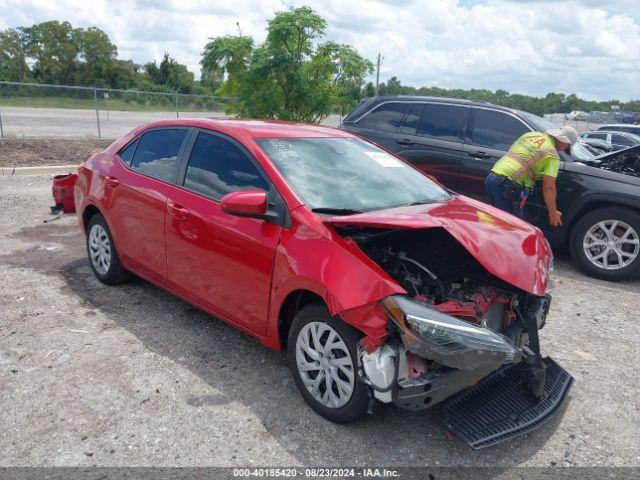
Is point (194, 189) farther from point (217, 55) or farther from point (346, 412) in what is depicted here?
point (217, 55)

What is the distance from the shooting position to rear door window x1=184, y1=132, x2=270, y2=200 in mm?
3716

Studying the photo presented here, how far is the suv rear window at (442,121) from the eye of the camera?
7.26 m

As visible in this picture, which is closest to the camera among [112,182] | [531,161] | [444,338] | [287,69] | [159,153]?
[444,338]

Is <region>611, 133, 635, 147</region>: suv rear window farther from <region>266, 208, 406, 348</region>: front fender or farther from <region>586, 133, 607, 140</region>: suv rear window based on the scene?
<region>266, 208, 406, 348</region>: front fender

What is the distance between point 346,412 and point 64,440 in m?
1.54

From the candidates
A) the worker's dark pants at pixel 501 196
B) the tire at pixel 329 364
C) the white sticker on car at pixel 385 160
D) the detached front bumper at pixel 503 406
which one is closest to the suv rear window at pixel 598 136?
the worker's dark pants at pixel 501 196

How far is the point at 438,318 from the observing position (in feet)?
9.13

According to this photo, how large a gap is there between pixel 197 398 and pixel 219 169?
161 centimetres

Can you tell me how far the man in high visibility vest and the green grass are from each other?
1840 cm

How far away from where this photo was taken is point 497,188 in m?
6.09

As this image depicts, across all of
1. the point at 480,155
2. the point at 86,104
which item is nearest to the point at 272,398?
the point at 480,155

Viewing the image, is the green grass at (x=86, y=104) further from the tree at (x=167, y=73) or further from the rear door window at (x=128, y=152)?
the tree at (x=167, y=73)

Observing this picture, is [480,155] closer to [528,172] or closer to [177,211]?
[528,172]

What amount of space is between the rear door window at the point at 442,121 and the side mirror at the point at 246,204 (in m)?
4.57
